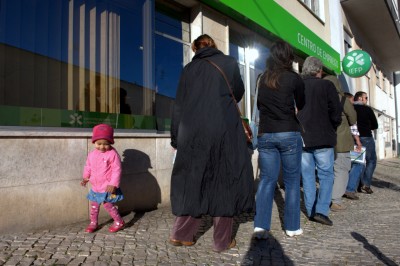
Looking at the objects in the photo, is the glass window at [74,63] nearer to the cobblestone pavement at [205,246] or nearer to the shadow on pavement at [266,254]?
the cobblestone pavement at [205,246]

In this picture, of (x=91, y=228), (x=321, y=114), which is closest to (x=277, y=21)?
(x=321, y=114)

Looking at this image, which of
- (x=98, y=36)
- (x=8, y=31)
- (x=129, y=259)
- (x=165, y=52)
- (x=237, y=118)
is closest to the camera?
(x=129, y=259)

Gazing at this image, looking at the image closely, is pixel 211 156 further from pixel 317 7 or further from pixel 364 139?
pixel 317 7

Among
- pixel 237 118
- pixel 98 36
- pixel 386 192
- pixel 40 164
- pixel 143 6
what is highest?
pixel 143 6

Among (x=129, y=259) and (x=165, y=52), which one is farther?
(x=165, y=52)

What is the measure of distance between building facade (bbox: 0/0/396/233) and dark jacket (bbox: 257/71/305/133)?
1939mm

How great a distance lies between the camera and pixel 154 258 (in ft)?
9.21

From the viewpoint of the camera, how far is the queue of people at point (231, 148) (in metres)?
2.87

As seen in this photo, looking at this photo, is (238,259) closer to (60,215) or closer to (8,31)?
(60,215)

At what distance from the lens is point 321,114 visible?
13.1 ft

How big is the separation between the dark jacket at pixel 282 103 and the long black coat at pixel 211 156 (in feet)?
1.59

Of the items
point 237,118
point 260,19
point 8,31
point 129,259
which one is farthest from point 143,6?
point 129,259

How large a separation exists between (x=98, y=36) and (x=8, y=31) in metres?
A: 1.20

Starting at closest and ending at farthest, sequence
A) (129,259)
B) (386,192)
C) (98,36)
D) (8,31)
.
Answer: (129,259)
(8,31)
(98,36)
(386,192)
